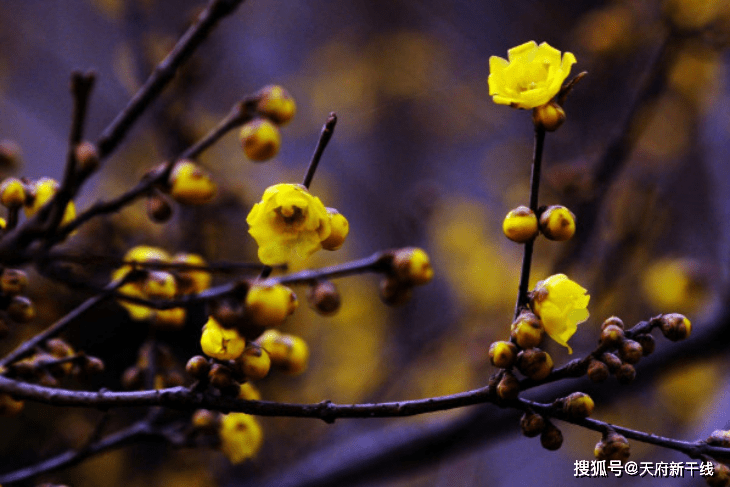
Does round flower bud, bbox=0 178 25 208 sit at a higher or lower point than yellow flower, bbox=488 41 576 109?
lower

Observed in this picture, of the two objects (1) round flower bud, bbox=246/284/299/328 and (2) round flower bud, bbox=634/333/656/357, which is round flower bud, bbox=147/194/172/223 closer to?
(1) round flower bud, bbox=246/284/299/328

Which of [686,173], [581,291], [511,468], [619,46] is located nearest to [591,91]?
[619,46]

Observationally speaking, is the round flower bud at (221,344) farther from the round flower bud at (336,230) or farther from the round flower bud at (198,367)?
the round flower bud at (336,230)

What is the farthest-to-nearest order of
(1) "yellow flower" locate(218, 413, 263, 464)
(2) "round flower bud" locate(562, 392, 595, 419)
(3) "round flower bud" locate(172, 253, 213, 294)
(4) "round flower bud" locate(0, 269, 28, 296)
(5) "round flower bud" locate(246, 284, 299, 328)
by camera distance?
(1) "yellow flower" locate(218, 413, 263, 464) < (3) "round flower bud" locate(172, 253, 213, 294) < (4) "round flower bud" locate(0, 269, 28, 296) < (2) "round flower bud" locate(562, 392, 595, 419) < (5) "round flower bud" locate(246, 284, 299, 328)

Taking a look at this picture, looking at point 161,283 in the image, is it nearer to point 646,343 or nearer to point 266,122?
point 266,122

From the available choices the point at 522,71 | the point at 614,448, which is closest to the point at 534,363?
the point at 614,448

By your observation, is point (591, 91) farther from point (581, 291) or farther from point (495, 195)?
point (581, 291)

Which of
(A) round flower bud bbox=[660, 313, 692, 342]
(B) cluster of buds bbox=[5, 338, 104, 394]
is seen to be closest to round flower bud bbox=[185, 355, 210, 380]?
(B) cluster of buds bbox=[5, 338, 104, 394]

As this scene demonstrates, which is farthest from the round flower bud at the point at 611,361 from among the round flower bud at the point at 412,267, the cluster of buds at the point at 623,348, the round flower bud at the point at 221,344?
the round flower bud at the point at 221,344
